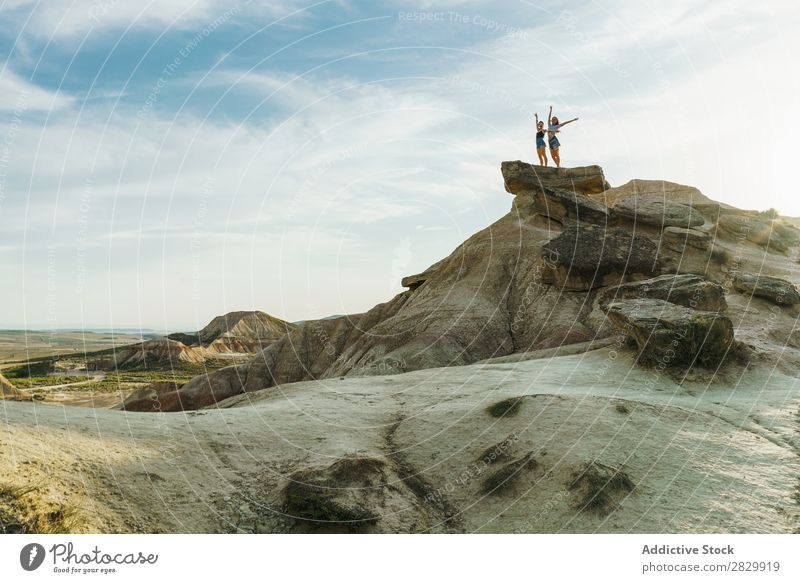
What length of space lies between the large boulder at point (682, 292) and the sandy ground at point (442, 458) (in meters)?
7.46

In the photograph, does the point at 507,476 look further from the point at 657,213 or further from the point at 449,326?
the point at 657,213

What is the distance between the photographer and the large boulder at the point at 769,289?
31766mm

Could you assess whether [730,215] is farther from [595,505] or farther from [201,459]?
[201,459]

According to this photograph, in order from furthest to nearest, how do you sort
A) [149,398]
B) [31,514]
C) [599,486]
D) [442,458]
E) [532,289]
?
[149,398] → [532,289] → [442,458] → [599,486] → [31,514]

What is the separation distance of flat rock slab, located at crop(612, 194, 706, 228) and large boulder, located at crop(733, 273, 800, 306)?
10.8 meters

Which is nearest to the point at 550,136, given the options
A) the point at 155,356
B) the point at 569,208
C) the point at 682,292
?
the point at 569,208

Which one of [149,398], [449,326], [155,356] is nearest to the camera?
[449,326]

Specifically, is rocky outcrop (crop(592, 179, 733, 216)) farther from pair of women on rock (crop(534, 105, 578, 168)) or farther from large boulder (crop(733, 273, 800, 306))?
large boulder (crop(733, 273, 800, 306))

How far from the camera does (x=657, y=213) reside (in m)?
44.4

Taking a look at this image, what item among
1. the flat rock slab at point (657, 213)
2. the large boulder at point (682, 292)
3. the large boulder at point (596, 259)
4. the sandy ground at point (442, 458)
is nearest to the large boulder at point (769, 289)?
the large boulder at point (596, 259)

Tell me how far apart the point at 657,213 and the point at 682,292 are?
1832 centimetres

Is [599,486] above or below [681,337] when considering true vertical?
below

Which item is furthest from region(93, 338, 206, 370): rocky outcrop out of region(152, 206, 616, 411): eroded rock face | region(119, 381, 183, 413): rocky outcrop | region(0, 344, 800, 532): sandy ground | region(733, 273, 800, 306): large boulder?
region(0, 344, 800, 532): sandy ground

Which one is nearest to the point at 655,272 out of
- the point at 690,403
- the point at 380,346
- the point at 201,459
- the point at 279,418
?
the point at 380,346
